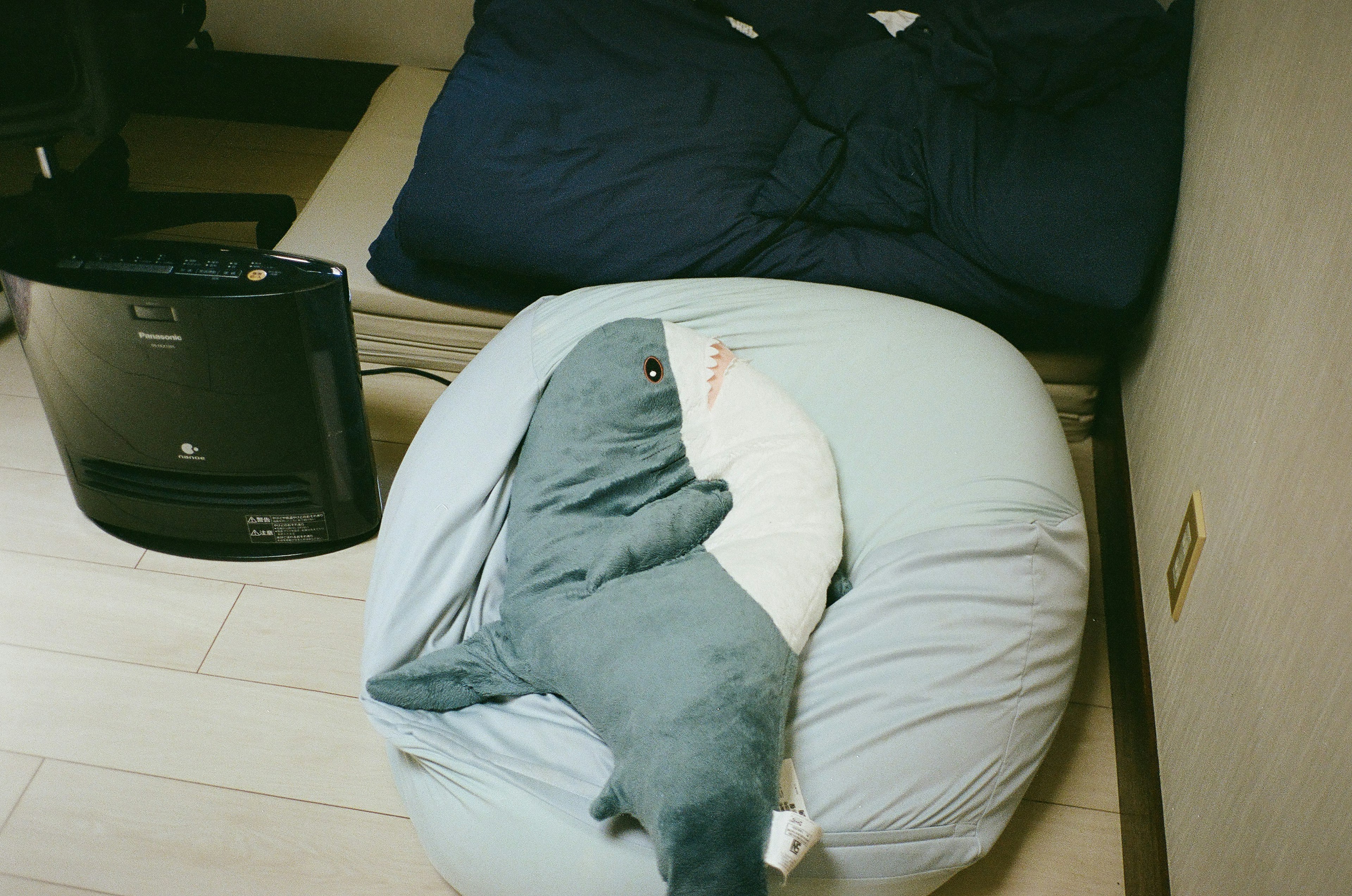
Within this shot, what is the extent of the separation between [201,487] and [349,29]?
1.34m

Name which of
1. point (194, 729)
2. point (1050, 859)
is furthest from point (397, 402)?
point (1050, 859)

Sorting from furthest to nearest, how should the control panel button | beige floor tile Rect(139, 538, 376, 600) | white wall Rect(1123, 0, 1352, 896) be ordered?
1. beige floor tile Rect(139, 538, 376, 600)
2. the control panel button
3. white wall Rect(1123, 0, 1352, 896)

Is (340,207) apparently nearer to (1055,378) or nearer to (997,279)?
(997,279)

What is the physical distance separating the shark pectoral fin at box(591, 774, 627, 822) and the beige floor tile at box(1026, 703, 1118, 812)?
519mm

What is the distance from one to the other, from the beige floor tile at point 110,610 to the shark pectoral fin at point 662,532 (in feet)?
1.95

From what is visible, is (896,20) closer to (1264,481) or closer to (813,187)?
(813,187)

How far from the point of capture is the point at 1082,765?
3.87ft

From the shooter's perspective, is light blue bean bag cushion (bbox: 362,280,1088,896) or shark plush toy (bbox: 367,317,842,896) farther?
light blue bean bag cushion (bbox: 362,280,1088,896)

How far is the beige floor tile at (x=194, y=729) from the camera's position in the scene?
45.0 inches

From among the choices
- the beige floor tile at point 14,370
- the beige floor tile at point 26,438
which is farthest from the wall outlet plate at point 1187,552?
the beige floor tile at point 14,370

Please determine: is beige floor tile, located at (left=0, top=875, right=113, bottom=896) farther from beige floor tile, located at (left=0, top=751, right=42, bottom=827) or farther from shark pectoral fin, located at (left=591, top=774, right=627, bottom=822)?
shark pectoral fin, located at (left=591, top=774, right=627, bottom=822)

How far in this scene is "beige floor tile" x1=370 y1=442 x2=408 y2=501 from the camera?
1.49m

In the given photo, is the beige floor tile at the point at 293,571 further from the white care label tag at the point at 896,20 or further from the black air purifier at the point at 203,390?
the white care label tag at the point at 896,20

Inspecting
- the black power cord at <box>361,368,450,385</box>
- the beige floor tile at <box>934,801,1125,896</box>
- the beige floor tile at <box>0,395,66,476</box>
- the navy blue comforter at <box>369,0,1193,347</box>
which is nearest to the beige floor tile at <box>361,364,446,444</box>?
the black power cord at <box>361,368,450,385</box>
